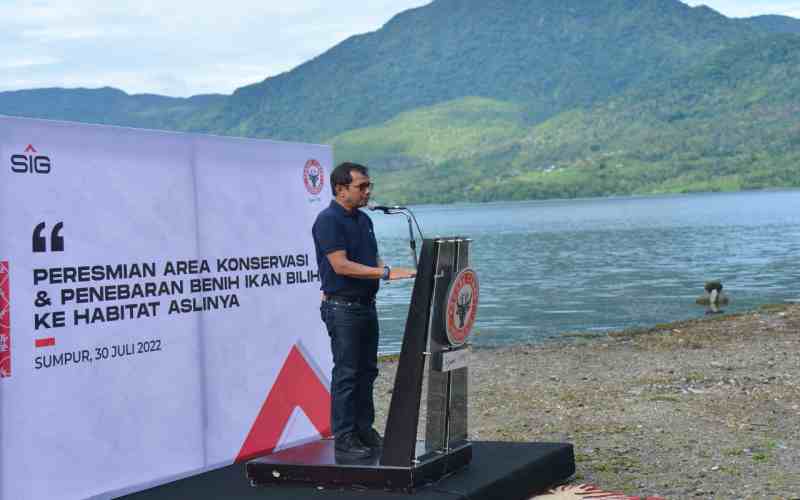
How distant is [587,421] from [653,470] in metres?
2.85

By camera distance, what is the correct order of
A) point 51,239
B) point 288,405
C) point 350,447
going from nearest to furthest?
point 51,239, point 350,447, point 288,405

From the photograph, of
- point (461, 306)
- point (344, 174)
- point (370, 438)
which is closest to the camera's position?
point (344, 174)

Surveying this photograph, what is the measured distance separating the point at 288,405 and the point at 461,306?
2.43 meters

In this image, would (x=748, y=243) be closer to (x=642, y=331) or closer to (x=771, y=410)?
(x=642, y=331)

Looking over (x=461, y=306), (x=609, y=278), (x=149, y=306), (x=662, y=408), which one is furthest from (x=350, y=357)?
(x=609, y=278)

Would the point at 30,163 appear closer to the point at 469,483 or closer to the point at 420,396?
the point at 420,396

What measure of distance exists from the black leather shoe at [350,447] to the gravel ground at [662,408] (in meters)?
2.41

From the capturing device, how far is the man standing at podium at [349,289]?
304 inches

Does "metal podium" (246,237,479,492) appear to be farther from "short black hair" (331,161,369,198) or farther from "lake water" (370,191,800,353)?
"lake water" (370,191,800,353)

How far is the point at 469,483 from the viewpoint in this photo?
772cm

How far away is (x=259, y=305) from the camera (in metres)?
9.21

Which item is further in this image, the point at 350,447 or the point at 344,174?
the point at 350,447

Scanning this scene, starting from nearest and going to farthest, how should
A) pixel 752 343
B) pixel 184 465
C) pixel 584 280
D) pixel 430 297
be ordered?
1. pixel 430 297
2. pixel 184 465
3. pixel 752 343
4. pixel 584 280

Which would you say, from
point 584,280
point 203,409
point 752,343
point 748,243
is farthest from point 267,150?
point 748,243
